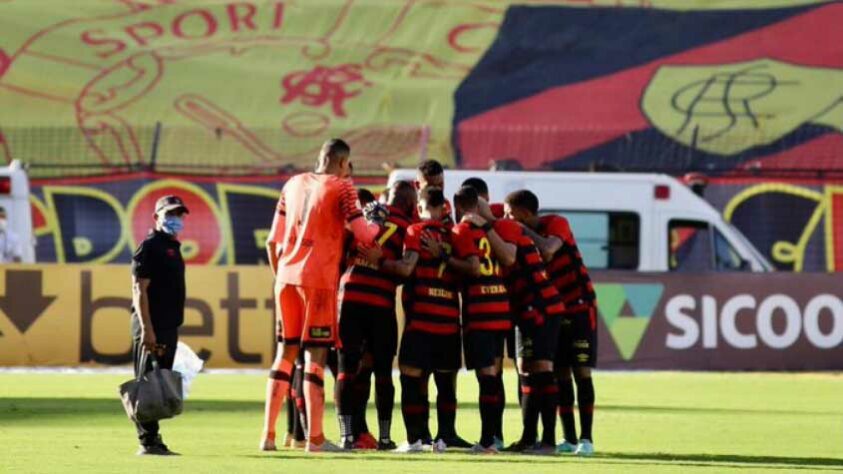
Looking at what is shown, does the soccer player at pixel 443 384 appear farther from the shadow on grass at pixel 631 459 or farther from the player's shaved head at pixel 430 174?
the shadow on grass at pixel 631 459

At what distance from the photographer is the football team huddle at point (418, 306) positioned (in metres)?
13.4

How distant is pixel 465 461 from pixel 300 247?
181 centimetres

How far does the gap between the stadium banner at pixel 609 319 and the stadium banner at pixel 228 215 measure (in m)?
8.21

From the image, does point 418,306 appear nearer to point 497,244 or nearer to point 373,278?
point 373,278

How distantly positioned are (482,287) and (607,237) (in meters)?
14.0

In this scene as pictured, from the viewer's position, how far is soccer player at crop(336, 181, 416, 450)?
13.9m

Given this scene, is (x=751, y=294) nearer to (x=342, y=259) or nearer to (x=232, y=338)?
(x=232, y=338)

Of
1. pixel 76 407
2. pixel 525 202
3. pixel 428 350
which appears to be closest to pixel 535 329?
pixel 428 350

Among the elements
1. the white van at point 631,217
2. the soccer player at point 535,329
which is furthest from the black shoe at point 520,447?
the white van at point 631,217

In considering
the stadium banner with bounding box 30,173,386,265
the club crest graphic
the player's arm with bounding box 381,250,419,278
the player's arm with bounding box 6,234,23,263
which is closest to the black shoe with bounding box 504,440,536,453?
the player's arm with bounding box 381,250,419,278

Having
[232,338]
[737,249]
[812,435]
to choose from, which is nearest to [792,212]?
[737,249]

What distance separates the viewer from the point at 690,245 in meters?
→ 29.0

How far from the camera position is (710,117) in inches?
1606

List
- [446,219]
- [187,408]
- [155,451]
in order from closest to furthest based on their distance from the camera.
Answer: [155,451] < [446,219] < [187,408]
